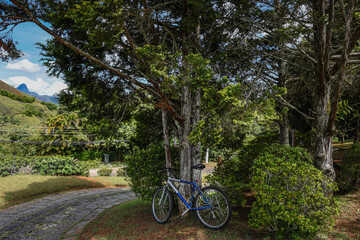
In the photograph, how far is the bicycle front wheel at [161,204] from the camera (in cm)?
454

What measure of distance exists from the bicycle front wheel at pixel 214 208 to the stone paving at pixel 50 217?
2.90 metres

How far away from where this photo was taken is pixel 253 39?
679cm

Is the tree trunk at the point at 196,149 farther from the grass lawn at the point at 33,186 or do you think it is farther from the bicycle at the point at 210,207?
the grass lawn at the point at 33,186

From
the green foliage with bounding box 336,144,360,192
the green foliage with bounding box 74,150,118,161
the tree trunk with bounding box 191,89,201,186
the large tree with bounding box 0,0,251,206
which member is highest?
the large tree with bounding box 0,0,251,206

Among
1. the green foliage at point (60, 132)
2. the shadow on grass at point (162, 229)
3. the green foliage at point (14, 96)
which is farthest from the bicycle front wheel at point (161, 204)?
the green foliage at point (14, 96)

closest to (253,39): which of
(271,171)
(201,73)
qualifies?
(201,73)

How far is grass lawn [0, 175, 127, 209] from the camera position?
28.5 ft

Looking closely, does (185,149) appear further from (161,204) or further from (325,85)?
(325,85)

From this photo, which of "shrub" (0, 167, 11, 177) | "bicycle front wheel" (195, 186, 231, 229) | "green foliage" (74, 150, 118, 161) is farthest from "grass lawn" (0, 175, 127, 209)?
"green foliage" (74, 150, 118, 161)

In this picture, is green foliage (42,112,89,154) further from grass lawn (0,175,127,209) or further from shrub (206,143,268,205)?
shrub (206,143,268,205)

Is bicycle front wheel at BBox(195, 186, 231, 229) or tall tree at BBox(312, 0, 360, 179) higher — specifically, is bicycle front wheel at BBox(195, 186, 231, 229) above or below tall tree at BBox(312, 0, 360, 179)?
below

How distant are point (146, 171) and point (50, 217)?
3.49 meters

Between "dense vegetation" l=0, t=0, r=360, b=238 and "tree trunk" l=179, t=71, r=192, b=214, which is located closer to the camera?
"dense vegetation" l=0, t=0, r=360, b=238

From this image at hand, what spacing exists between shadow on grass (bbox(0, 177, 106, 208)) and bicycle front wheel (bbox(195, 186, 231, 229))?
7807 millimetres
